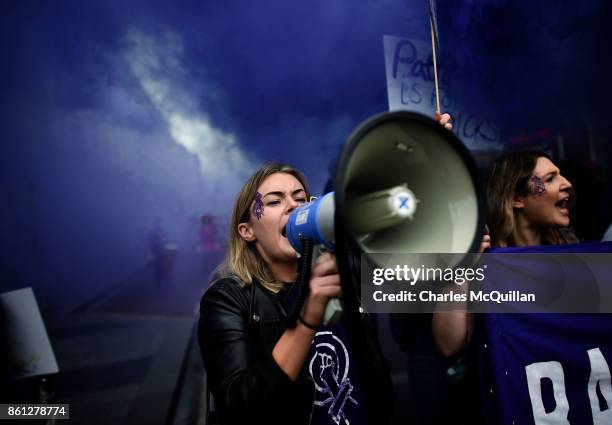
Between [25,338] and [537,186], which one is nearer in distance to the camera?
[537,186]

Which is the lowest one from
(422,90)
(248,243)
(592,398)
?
(592,398)

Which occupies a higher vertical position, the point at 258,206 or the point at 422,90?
the point at 422,90

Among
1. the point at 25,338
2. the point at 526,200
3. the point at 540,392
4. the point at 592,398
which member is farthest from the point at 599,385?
the point at 25,338

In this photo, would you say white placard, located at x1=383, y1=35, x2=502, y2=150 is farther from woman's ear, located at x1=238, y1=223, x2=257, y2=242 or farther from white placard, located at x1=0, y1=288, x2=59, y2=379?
white placard, located at x1=0, y1=288, x2=59, y2=379

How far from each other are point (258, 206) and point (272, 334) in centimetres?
48

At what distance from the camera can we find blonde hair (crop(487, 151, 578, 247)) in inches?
67.1

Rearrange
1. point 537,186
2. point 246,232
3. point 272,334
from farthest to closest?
point 537,186, point 246,232, point 272,334

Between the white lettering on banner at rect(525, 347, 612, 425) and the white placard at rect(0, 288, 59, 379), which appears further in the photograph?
the white placard at rect(0, 288, 59, 379)

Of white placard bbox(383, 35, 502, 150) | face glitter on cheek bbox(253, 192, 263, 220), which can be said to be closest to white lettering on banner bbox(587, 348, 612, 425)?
face glitter on cheek bbox(253, 192, 263, 220)

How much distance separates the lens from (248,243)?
4.69 feet

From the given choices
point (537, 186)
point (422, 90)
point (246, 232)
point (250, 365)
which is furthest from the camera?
point (422, 90)

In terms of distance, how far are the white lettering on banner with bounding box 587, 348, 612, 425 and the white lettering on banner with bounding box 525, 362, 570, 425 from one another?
10 centimetres

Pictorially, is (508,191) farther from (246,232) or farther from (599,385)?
(246,232)

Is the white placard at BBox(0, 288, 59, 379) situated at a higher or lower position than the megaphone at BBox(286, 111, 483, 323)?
lower
